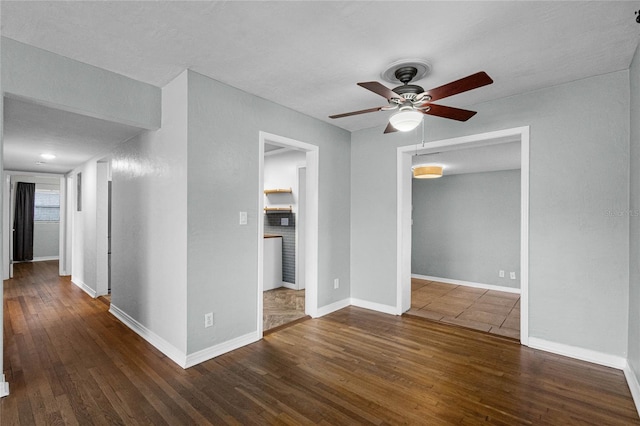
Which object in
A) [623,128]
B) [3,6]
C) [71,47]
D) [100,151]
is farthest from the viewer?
[100,151]

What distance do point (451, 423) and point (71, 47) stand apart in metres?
3.74

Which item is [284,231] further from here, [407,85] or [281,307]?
[407,85]

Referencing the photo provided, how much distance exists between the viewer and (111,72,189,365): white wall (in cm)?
279

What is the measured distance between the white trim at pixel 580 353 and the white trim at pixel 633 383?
7cm

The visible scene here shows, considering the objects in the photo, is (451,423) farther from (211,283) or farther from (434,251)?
(434,251)

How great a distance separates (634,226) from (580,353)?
4.07ft

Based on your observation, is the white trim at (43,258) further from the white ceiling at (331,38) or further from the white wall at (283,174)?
the white ceiling at (331,38)

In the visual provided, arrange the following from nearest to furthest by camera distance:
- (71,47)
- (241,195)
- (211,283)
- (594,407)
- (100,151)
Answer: (594,407)
(71,47)
(211,283)
(241,195)
(100,151)

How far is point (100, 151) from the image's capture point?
459cm

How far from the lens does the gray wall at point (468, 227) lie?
5945 mm

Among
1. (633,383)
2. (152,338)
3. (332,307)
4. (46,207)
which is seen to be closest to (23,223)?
(46,207)

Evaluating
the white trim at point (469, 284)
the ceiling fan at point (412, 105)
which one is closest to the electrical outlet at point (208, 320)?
the ceiling fan at point (412, 105)

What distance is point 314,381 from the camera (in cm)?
247

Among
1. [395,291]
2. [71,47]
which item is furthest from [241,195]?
[395,291]
